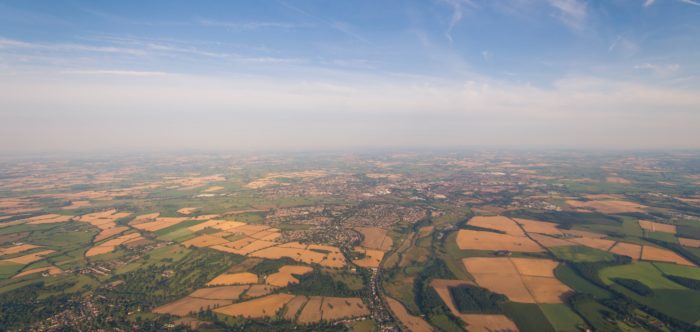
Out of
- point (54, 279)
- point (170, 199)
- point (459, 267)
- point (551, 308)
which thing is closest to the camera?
point (551, 308)

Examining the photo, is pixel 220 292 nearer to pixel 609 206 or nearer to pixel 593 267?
pixel 593 267

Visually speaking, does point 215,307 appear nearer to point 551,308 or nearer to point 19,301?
point 19,301

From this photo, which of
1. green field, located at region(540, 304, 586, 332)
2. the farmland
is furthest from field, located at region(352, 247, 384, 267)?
green field, located at region(540, 304, 586, 332)

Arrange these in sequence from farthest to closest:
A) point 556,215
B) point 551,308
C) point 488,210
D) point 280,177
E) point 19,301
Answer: point 280,177 → point 488,210 → point 556,215 → point 19,301 → point 551,308

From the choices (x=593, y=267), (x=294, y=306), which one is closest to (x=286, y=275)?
(x=294, y=306)

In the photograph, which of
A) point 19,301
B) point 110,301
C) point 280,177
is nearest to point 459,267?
point 110,301

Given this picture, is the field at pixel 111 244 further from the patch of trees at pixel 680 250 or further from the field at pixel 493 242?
the patch of trees at pixel 680 250

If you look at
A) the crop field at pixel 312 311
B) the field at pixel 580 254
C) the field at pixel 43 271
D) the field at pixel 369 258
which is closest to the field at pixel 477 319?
the field at pixel 369 258
